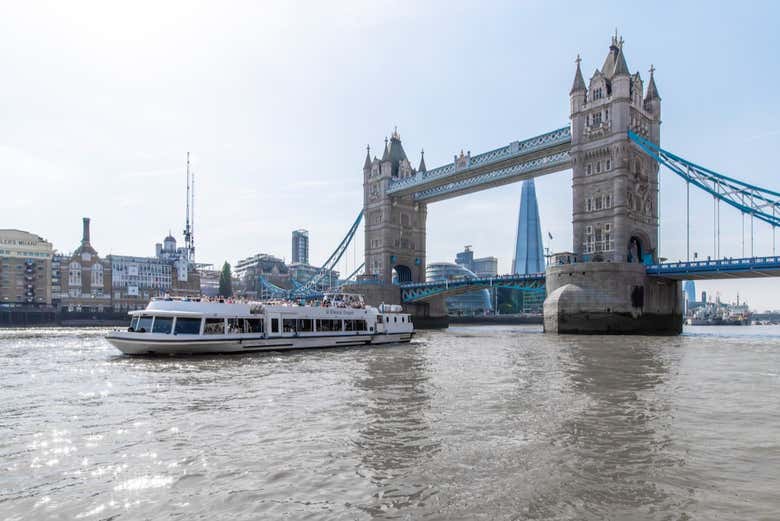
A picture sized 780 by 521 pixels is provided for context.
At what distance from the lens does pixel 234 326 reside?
30172 mm

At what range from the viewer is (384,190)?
8769 centimetres

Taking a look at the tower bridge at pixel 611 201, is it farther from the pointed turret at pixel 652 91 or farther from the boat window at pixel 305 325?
the boat window at pixel 305 325

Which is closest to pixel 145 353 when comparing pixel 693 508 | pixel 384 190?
pixel 693 508

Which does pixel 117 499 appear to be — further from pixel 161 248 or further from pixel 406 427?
pixel 161 248

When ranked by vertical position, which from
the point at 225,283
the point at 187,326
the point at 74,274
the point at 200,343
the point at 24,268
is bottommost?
the point at 200,343

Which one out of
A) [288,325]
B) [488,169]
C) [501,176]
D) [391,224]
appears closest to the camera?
[288,325]

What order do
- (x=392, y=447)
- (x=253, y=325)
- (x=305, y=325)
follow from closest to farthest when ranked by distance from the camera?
(x=392, y=447), (x=253, y=325), (x=305, y=325)

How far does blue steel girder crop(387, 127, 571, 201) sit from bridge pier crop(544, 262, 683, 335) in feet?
58.8

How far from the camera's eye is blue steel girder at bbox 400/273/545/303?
64562 mm

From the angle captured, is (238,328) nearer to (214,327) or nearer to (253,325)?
(253,325)

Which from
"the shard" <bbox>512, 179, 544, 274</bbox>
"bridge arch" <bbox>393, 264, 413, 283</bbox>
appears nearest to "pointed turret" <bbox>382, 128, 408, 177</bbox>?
"bridge arch" <bbox>393, 264, 413, 283</bbox>

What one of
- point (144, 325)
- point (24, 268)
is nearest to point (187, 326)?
point (144, 325)

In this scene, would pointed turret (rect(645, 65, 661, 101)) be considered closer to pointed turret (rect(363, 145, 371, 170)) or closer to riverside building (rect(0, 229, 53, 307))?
pointed turret (rect(363, 145, 371, 170))

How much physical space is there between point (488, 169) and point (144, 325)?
53710 millimetres
